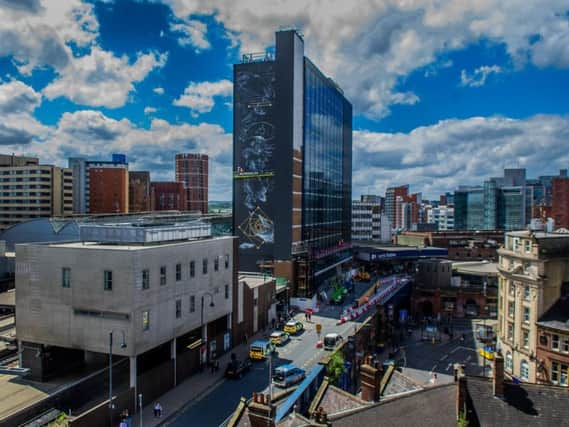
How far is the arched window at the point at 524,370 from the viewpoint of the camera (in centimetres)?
4853

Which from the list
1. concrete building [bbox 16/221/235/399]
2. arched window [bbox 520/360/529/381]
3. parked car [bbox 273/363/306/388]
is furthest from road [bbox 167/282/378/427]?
arched window [bbox 520/360/529/381]

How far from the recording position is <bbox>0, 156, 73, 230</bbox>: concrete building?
444ft

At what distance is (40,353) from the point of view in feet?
122

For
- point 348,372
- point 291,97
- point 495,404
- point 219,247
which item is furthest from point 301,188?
point 495,404

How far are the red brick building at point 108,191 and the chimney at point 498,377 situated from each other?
164543 millimetres

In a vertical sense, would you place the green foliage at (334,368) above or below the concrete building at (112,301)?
below

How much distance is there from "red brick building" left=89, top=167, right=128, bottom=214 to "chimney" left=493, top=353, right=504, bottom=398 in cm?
16454

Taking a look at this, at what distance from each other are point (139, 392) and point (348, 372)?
68.9 ft

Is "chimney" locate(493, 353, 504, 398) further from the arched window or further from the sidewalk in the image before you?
the arched window

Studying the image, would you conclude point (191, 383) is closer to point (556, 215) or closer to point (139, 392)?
point (139, 392)

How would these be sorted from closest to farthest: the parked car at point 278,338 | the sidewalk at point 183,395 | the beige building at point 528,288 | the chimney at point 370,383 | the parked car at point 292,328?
the chimney at point 370,383, the sidewalk at point 183,395, the beige building at point 528,288, the parked car at point 278,338, the parked car at point 292,328

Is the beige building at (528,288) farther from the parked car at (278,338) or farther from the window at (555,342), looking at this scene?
the parked car at (278,338)

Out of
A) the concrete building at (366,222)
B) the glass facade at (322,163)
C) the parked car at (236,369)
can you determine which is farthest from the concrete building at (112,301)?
the concrete building at (366,222)

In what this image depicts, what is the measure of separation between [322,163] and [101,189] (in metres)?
106
